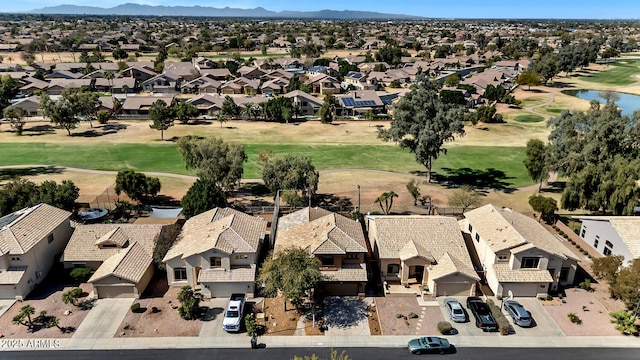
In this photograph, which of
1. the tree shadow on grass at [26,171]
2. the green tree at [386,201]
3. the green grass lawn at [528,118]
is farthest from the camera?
the green grass lawn at [528,118]

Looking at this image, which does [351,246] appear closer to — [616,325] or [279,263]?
[279,263]

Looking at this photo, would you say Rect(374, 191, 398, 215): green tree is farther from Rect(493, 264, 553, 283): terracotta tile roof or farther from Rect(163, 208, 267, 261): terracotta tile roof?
Rect(493, 264, 553, 283): terracotta tile roof

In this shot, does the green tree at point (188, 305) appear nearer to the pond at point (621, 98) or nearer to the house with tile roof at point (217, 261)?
the house with tile roof at point (217, 261)

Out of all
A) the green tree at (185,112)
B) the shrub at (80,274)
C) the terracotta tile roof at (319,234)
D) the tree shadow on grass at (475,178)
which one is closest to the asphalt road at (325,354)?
the shrub at (80,274)

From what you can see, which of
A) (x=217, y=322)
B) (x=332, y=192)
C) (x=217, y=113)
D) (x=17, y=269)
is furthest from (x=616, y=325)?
(x=217, y=113)

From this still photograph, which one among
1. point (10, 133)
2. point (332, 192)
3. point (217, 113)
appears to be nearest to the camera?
point (332, 192)

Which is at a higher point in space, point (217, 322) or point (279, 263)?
point (279, 263)
